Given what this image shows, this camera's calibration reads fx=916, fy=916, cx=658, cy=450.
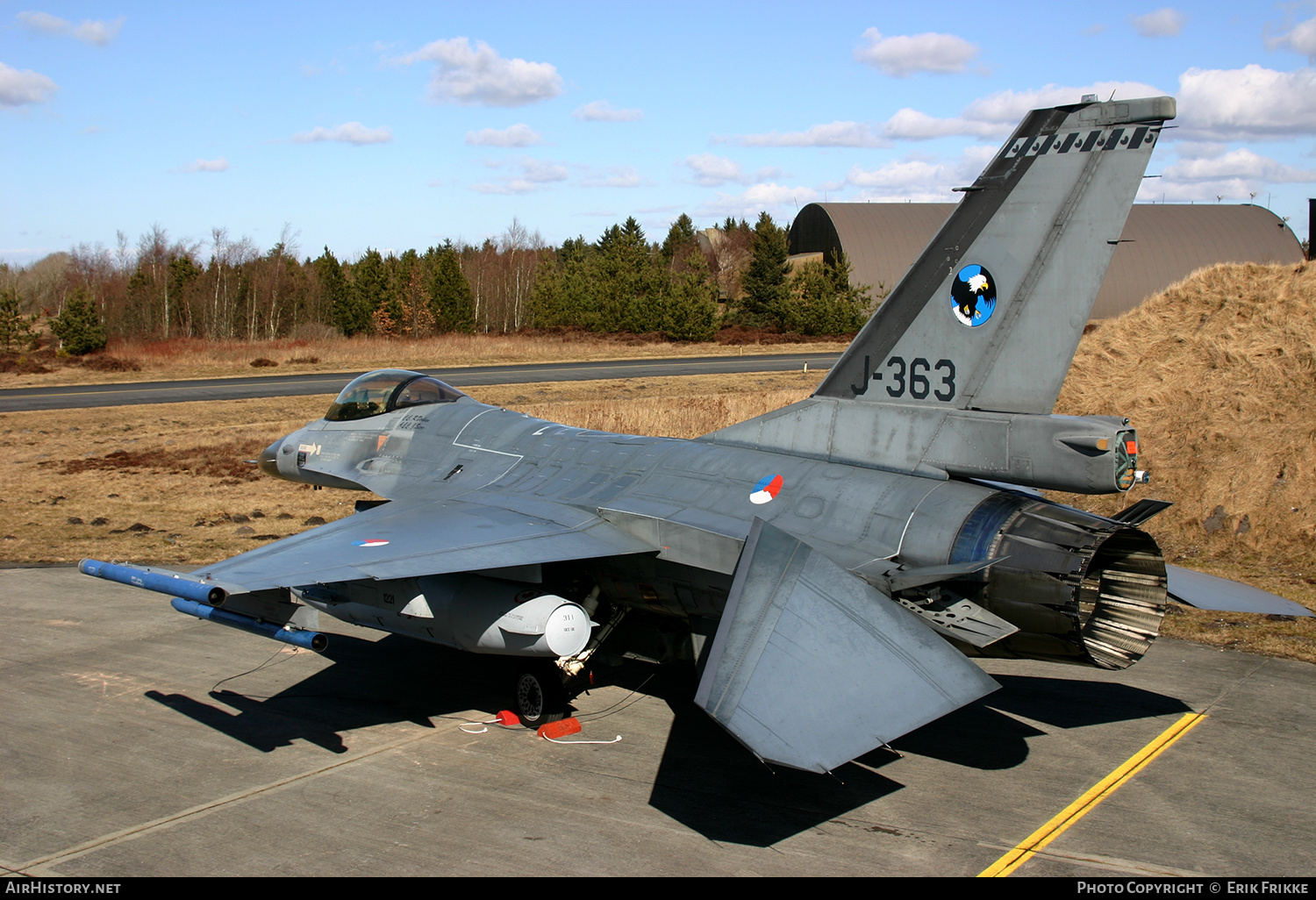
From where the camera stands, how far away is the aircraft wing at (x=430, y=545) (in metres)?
7.88

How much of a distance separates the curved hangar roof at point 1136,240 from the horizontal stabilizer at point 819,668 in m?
54.7

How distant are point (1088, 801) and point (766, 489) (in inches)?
148

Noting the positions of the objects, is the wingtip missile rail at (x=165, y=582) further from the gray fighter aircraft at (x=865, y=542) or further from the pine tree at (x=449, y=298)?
the pine tree at (x=449, y=298)

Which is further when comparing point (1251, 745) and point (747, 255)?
point (747, 255)

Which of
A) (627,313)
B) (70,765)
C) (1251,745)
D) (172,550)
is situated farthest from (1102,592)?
(627,313)

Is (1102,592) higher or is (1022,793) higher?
(1102,592)

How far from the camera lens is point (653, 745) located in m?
8.66

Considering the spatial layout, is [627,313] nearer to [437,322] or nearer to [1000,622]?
[437,322]

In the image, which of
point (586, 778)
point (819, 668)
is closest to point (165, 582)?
point (586, 778)

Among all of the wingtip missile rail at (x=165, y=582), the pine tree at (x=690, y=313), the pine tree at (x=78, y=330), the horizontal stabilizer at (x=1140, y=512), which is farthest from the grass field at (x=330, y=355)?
the horizontal stabilizer at (x=1140, y=512)

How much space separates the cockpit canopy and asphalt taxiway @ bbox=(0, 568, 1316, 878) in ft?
11.6

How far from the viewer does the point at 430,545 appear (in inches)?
343

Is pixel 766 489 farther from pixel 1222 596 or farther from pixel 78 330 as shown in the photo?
pixel 78 330
